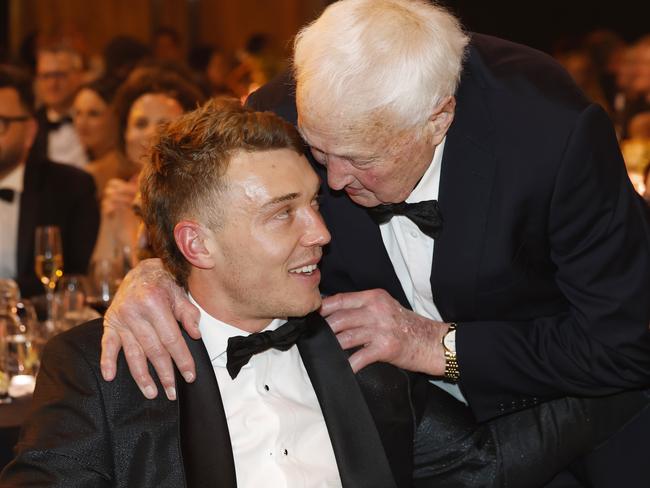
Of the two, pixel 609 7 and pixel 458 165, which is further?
pixel 609 7

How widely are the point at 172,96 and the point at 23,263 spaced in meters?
1.10

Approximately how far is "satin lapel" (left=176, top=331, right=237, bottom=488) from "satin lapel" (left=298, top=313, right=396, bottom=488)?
293mm

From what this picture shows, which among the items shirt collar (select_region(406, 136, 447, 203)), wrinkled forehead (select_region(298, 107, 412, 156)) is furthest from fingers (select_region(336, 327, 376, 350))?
wrinkled forehead (select_region(298, 107, 412, 156))

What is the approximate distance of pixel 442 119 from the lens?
8.11 ft

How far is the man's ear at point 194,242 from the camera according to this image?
2436mm

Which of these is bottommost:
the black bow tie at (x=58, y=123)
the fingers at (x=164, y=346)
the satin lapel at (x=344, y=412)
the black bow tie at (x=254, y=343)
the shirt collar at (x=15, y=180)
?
the satin lapel at (x=344, y=412)

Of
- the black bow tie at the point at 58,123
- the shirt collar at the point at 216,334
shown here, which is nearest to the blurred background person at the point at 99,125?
the black bow tie at the point at 58,123

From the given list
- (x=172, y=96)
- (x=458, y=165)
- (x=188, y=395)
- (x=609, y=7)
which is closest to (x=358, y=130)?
(x=458, y=165)

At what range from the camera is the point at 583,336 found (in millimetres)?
2568

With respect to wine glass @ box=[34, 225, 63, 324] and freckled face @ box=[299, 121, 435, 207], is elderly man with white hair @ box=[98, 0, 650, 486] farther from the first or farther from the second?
wine glass @ box=[34, 225, 63, 324]

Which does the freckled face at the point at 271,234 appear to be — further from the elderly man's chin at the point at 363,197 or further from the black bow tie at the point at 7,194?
the black bow tie at the point at 7,194

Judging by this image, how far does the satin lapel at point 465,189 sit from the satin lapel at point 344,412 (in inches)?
13.7

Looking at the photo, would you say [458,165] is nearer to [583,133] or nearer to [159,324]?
[583,133]

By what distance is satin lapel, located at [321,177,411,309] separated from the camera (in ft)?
8.96
